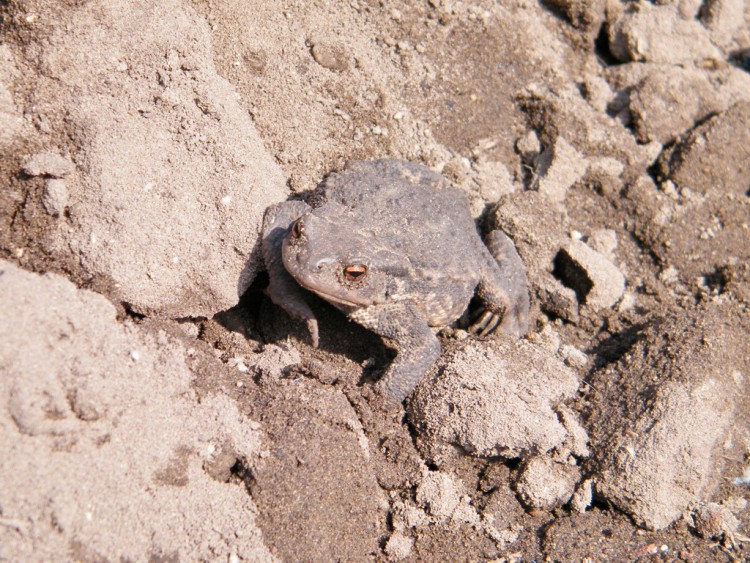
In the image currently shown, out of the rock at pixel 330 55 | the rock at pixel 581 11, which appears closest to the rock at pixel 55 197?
the rock at pixel 330 55

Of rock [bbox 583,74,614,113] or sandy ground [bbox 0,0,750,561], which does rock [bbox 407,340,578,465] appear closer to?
sandy ground [bbox 0,0,750,561]

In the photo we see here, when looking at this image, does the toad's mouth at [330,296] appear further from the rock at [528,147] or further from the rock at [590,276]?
the rock at [528,147]

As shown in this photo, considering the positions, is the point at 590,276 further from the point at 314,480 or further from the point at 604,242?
the point at 314,480

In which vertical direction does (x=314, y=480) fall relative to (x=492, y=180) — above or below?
below

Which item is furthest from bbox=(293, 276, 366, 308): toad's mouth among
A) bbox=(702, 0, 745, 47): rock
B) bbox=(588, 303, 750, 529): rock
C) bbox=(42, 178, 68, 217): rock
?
bbox=(702, 0, 745, 47): rock

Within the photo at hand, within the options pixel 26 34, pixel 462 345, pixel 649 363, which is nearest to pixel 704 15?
pixel 649 363

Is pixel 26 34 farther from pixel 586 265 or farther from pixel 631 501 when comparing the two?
pixel 631 501

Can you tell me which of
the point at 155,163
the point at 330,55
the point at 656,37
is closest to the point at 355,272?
the point at 155,163
